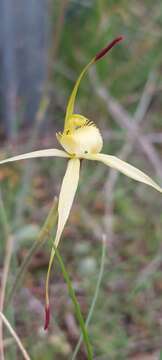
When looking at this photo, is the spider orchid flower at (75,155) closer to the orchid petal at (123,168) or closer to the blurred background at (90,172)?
the orchid petal at (123,168)

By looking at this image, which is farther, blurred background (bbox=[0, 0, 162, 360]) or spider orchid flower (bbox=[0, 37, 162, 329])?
blurred background (bbox=[0, 0, 162, 360])

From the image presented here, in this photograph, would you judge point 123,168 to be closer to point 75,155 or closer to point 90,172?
point 75,155

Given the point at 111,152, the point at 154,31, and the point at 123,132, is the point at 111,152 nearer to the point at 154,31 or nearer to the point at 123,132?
the point at 123,132

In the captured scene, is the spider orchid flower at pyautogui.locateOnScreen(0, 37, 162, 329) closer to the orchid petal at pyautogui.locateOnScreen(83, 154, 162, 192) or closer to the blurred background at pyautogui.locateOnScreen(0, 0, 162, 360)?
the orchid petal at pyautogui.locateOnScreen(83, 154, 162, 192)

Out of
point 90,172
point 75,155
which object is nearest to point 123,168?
point 75,155

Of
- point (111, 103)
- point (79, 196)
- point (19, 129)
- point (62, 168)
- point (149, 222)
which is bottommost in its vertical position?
point (149, 222)

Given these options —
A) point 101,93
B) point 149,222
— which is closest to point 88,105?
point 101,93

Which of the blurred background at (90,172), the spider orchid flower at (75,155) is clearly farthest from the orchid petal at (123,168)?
the blurred background at (90,172)

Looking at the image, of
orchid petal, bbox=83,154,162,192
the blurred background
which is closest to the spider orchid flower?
orchid petal, bbox=83,154,162,192
